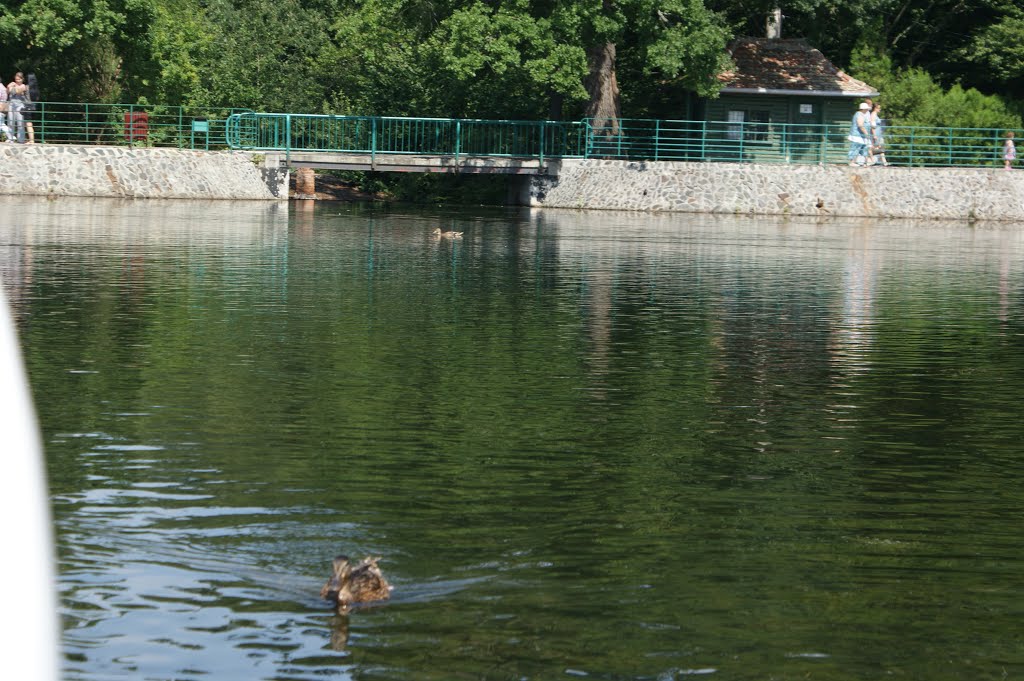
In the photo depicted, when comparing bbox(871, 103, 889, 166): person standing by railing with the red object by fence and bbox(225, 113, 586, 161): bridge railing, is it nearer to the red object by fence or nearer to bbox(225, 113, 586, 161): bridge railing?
bbox(225, 113, 586, 161): bridge railing

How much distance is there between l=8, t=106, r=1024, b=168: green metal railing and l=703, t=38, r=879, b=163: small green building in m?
0.12

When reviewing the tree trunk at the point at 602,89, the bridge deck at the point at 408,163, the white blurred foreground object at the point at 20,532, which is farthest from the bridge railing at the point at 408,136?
the white blurred foreground object at the point at 20,532

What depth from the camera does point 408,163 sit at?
4503 cm

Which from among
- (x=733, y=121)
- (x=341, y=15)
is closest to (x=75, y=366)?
(x=733, y=121)

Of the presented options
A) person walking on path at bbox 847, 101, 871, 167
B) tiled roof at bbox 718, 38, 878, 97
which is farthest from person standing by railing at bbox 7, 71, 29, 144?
person walking on path at bbox 847, 101, 871, 167

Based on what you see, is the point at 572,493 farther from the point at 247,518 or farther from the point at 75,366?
the point at 75,366

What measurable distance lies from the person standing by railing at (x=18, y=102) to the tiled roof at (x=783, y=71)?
72.8 ft

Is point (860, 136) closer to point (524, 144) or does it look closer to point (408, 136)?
point (524, 144)

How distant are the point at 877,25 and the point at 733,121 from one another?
6.76 meters

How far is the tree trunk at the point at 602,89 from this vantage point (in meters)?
47.3

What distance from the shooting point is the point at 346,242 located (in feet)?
99.2

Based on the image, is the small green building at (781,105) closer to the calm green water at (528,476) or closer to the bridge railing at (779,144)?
the bridge railing at (779,144)

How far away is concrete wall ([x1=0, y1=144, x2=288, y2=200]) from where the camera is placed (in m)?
42.2

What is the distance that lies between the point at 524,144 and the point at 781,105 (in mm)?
9533
